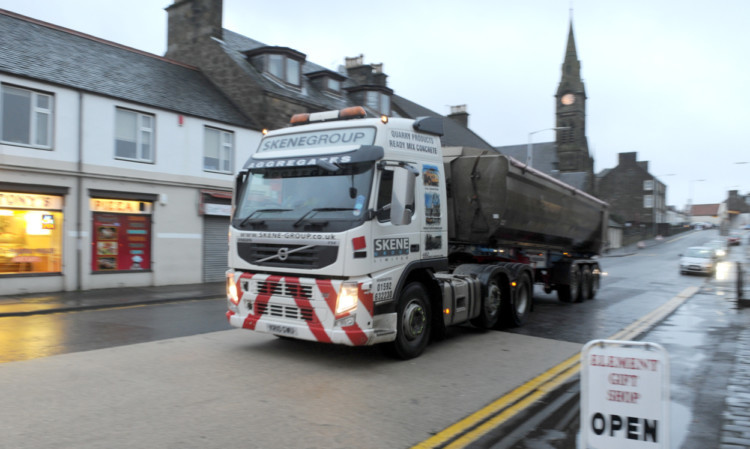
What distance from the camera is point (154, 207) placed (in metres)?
17.2

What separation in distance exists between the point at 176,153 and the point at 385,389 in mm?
14338

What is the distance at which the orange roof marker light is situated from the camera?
293 inches

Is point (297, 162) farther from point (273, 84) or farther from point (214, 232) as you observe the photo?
point (273, 84)

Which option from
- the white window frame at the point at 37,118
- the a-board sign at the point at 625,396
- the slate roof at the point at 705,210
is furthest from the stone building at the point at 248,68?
the slate roof at the point at 705,210

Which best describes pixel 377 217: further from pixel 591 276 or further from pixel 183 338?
pixel 591 276

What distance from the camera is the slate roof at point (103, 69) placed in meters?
15.0

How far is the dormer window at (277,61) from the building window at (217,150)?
507cm

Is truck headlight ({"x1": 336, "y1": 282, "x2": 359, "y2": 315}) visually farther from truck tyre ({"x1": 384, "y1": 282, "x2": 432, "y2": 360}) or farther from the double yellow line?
the double yellow line

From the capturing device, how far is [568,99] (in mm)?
67562

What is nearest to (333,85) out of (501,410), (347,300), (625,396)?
(347,300)

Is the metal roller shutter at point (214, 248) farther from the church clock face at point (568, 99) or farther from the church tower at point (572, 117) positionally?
the church clock face at point (568, 99)

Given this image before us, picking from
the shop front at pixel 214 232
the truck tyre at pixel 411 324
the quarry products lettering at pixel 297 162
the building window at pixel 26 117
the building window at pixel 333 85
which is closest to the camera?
the quarry products lettering at pixel 297 162

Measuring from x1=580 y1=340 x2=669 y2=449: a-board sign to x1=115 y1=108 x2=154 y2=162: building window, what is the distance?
15.8 meters

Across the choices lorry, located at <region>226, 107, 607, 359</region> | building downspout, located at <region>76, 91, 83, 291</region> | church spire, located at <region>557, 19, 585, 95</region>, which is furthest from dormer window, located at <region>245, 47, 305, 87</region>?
church spire, located at <region>557, 19, 585, 95</region>
